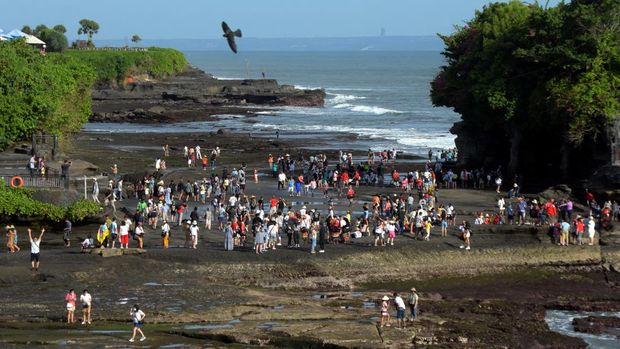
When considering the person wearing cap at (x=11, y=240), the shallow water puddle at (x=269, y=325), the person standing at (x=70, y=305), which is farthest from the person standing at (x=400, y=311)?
the person wearing cap at (x=11, y=240)

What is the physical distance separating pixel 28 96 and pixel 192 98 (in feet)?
247

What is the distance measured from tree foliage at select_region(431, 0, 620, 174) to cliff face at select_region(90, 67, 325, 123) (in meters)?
45.9

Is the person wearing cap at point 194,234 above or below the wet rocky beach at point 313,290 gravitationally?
above

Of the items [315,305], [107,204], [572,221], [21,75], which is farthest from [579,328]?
[21,75]

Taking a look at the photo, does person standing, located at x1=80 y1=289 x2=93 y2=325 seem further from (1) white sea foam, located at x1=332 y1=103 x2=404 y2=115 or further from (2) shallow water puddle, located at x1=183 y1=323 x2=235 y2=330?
(1) white sea foam, located at x1=332 y1=103 x2=404 y2=115

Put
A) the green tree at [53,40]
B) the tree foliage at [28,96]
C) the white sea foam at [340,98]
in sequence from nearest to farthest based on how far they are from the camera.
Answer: the tree foliage at [28,96], the green tree at [53,40], the white sea foam at [340,98]

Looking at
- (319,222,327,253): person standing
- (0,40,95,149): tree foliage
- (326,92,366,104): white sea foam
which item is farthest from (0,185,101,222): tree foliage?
(326,92,366,104): white sea foam

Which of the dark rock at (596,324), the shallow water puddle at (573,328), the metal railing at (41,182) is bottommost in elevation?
the shallow water puddle at (573,328)

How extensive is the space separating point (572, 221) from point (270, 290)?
46.2 ft

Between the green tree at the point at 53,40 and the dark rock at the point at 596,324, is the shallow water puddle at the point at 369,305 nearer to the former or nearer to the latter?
the dark rock at the point at 596,324

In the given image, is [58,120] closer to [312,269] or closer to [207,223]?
[207,223]

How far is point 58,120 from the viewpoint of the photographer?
57406 millimetres

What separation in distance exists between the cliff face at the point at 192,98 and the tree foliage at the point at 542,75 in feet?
151

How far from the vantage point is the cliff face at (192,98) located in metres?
110
